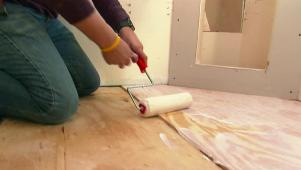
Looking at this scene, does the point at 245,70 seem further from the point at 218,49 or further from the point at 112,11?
the point at 112,11

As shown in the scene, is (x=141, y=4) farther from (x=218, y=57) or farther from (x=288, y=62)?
(x=288, y=62)

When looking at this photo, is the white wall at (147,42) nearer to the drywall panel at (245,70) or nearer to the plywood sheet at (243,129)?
the drywall panel at (245,70)

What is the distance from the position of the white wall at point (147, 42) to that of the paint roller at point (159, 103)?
1.43ft

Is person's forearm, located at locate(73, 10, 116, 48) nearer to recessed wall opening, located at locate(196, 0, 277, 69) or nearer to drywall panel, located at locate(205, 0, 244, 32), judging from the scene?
recessed wall opening, located at locate(196, 0, 277, 69)

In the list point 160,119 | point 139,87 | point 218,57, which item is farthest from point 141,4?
point 160,119

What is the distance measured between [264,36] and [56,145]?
1.14m

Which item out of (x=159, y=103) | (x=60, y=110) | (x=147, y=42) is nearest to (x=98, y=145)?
(x=60, y=110)

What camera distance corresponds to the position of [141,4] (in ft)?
4.58

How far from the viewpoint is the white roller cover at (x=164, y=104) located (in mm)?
966

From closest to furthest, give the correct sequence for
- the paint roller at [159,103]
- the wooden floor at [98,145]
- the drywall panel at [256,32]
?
the wooden floor at [98,145] → the paint roller at [159,103] → the drywall panel at [256,32]

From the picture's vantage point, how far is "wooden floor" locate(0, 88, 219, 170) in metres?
0.66

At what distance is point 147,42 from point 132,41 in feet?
1.37

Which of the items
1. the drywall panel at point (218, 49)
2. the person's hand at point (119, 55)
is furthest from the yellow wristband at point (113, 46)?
the drywall panel at point (218, 49)

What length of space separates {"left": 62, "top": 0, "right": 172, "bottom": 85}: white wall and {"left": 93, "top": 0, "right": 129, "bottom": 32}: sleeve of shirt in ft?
0.94
